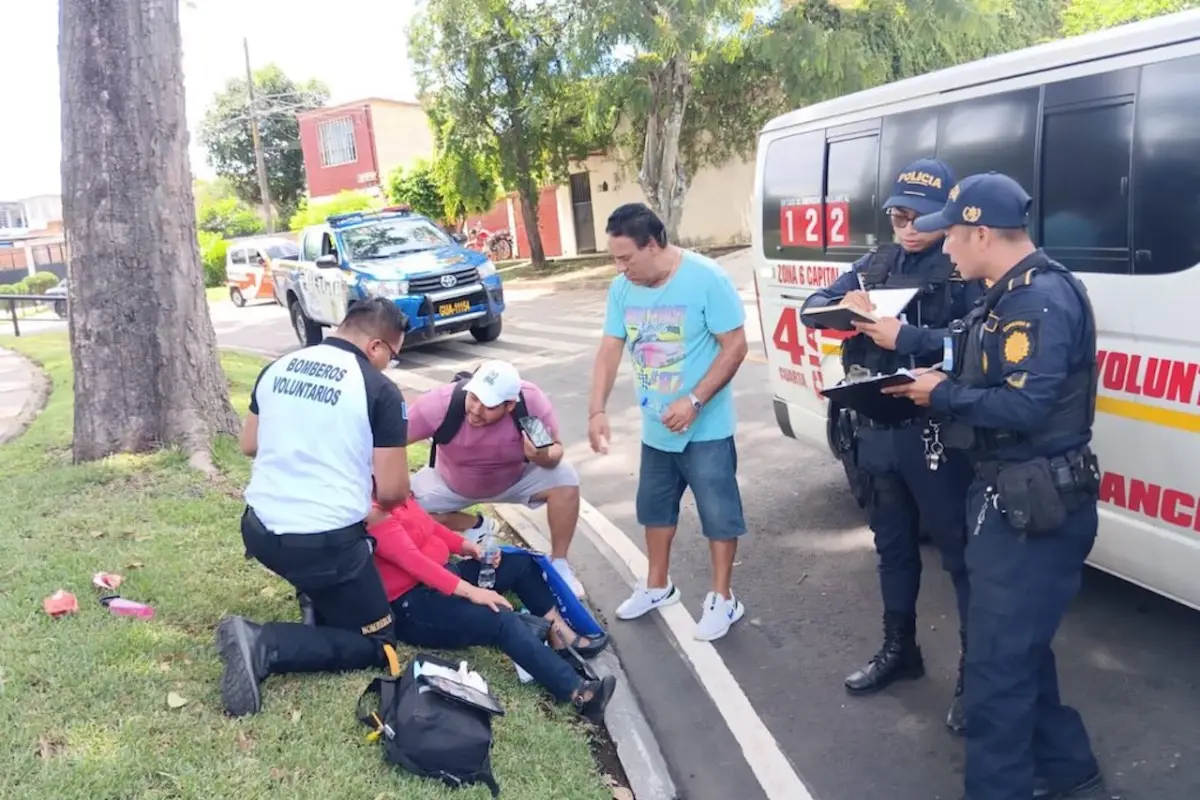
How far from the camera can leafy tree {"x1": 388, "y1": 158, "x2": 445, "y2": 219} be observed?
30203 millimetres

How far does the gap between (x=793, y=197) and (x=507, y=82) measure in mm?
19398

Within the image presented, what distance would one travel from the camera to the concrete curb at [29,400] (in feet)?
27.1

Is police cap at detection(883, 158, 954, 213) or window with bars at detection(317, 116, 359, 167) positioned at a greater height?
window with bars at detection(317, 116, 359, 167)

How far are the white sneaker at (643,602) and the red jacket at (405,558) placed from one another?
3.31ft

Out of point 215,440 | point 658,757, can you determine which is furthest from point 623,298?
point 215,440

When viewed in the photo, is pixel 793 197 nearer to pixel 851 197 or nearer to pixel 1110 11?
pixel 851 197

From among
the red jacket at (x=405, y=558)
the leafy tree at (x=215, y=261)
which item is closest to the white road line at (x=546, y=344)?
the red jacket at (x=405, y=558)

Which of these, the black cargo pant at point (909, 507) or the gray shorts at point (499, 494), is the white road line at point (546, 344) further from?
the black cargo pant at point (909, 507)

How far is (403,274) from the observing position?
12.6 m

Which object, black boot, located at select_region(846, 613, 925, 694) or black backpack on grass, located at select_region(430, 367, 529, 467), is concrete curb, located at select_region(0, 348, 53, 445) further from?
black boot, located at select_region(846, 613, 925, 694)

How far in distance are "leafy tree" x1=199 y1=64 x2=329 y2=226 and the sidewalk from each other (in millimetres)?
37080

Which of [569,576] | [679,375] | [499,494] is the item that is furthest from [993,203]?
[499,494]

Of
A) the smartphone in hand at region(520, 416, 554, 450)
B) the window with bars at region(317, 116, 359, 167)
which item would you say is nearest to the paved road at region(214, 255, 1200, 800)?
the smartphone in hand at region(520, 416, 554, 450)

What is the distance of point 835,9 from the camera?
19094mm
